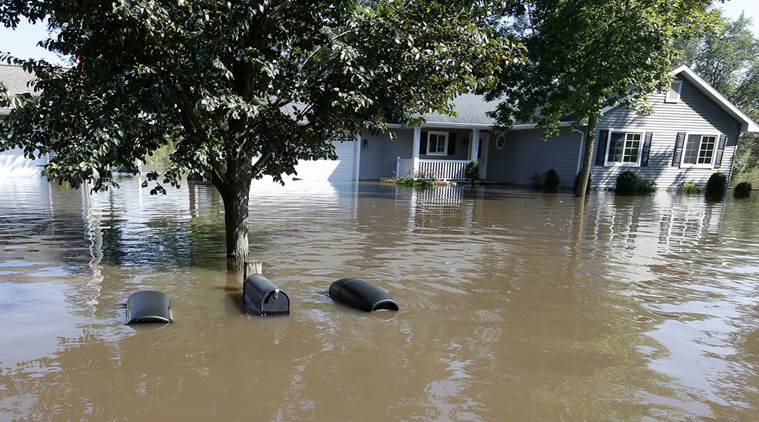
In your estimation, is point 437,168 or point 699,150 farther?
point 437,168

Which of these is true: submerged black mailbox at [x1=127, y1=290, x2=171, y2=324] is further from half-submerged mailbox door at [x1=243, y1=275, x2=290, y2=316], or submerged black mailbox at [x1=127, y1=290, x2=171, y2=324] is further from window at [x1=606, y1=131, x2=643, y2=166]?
window at [x1=606, y1=131, x2=643, y2=166]

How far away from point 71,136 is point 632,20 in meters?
15.1

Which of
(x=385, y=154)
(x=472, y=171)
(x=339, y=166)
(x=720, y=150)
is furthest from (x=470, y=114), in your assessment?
(x=720, y=150)

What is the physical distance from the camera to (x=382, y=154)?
2630 centimetres

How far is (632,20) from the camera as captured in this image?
14.5 meters

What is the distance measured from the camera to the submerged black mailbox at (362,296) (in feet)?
17.0

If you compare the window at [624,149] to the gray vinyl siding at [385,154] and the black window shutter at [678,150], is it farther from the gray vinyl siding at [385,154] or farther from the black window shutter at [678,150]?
the gray vinyl siding at [385,154]

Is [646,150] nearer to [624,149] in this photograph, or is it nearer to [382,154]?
[624,149]

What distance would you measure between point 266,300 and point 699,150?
2575 centimetres

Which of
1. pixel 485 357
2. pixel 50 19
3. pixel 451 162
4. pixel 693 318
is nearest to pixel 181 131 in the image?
pixel 50 19

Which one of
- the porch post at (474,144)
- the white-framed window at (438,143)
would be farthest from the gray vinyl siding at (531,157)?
the white-framed window at (438,143)

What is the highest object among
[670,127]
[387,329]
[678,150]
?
[670,127]

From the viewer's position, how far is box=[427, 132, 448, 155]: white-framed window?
2641 cm

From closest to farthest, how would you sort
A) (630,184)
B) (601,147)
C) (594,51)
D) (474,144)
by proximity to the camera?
(594,51), (630,184), (601,147), (474,144)
